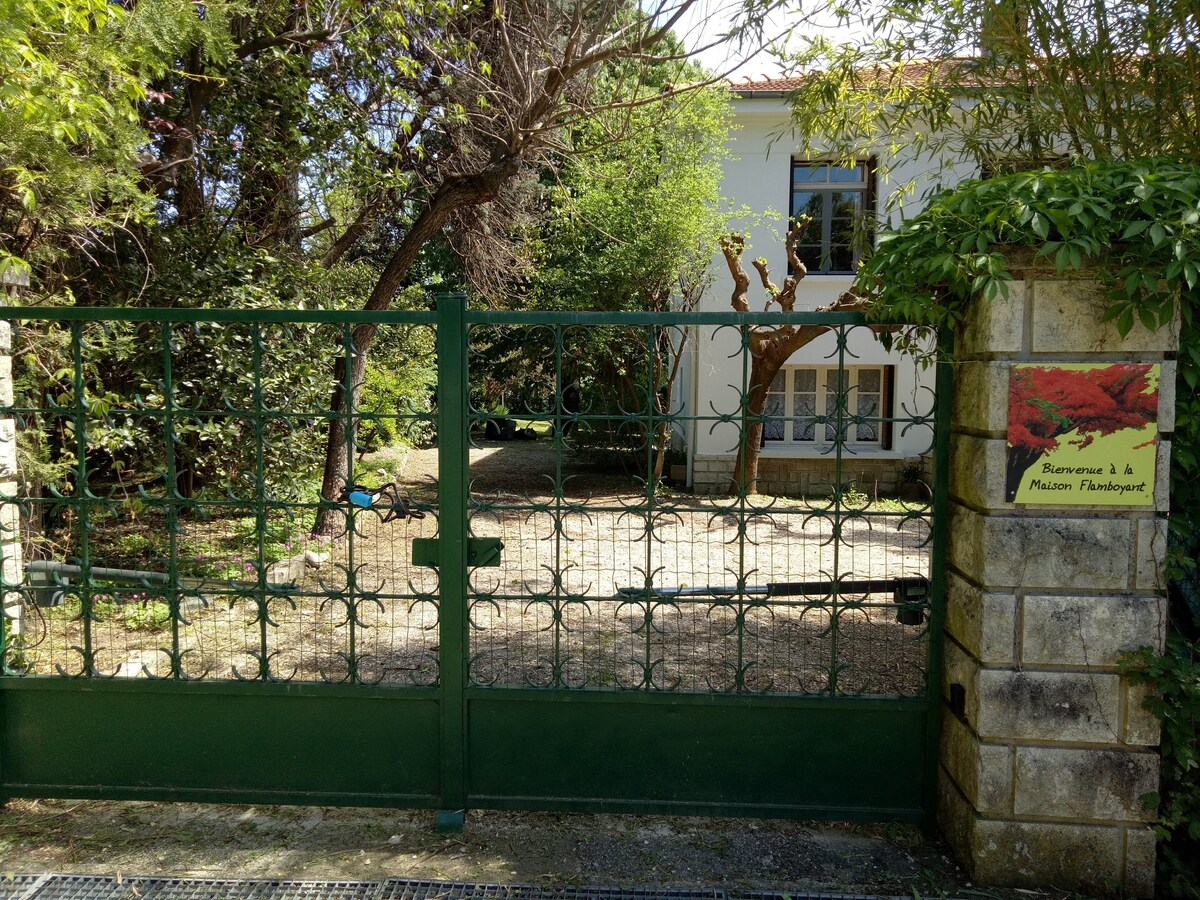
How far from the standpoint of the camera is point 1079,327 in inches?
118

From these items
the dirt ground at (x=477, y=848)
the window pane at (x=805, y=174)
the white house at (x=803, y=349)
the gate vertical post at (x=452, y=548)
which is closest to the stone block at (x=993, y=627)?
the dirt ground at (x=477, y=848)

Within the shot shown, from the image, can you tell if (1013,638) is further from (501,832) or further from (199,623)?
(199,623)

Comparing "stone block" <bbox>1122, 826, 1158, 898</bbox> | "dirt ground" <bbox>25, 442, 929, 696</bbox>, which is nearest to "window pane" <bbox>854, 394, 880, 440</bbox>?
"dirt ground" <bbox>25, 442, 929, 696</bbox>

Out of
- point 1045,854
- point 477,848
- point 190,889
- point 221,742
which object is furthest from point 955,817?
point 221,742

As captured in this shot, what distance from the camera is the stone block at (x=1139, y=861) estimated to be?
121 inches

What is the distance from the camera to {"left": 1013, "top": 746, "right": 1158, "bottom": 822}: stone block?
307 cm

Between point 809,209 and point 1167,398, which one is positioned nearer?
point 1167,398

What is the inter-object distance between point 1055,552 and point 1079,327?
810 mm

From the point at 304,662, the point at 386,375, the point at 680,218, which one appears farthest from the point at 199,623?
the point at 680,218

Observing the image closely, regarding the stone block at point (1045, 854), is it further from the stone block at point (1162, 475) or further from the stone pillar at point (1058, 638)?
the stone block at point (1162, 475)

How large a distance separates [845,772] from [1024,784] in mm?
696

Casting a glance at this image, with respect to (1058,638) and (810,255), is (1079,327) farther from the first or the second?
(810,255)

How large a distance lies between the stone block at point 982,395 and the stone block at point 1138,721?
1.06m

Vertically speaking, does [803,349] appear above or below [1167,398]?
above
